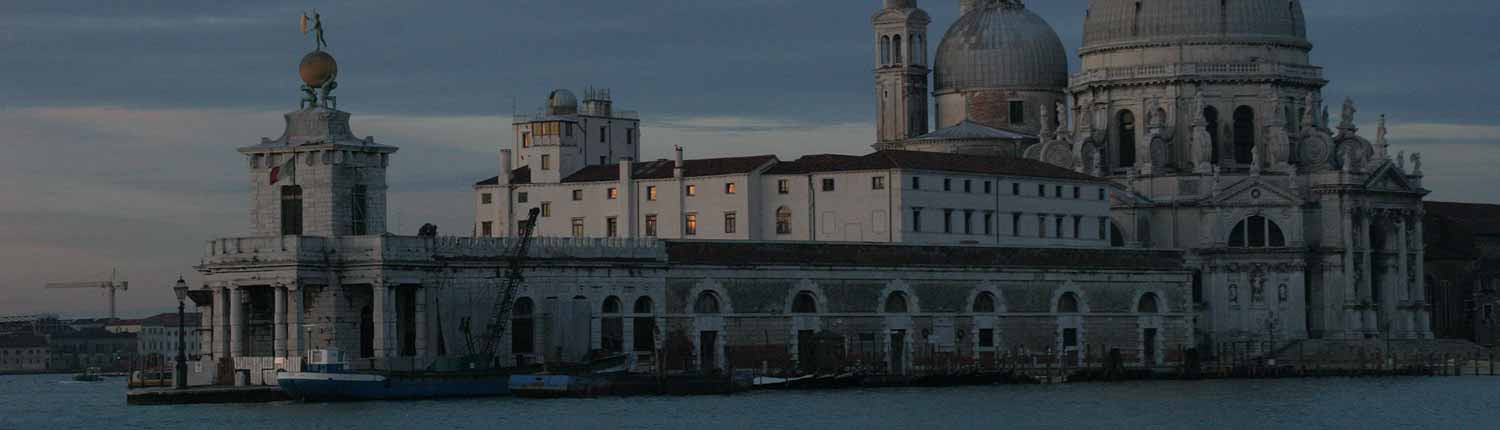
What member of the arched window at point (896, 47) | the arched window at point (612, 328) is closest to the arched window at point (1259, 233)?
the arched window at point (896, 47)

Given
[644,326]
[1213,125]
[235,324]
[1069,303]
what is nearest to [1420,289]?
[1213,125]

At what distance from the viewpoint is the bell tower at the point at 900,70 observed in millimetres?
135125

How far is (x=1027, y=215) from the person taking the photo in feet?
391

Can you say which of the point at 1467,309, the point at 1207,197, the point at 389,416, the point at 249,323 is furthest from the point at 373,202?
the point at 1467,309

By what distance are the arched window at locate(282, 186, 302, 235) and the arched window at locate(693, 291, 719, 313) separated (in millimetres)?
14105

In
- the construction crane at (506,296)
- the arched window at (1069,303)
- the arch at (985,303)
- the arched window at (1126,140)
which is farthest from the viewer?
the arched window at (1126,140)

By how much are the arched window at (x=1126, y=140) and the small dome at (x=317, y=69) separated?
4763 centimetres

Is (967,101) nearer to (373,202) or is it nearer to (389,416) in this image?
(373,202)

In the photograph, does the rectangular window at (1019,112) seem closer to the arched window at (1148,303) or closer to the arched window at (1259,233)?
the arched window at (1259,233)

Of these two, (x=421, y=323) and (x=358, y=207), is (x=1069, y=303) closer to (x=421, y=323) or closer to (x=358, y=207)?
(x=421, y=323)

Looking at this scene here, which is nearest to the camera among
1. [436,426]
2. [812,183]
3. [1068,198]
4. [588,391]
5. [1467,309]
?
[436,426]

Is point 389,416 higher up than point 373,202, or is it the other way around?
point 373,202

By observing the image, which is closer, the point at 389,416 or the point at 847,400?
the point at 389,416

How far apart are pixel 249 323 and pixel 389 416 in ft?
40.5
